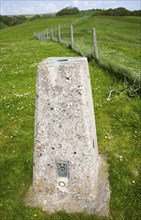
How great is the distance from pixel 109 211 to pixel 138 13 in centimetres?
8627

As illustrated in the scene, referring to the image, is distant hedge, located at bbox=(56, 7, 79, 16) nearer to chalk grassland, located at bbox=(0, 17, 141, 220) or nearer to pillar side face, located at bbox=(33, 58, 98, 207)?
chalk grassland, located at bbox=(0, 17, 141, 220)

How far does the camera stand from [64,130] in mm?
4918

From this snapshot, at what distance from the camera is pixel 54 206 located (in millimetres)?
5180

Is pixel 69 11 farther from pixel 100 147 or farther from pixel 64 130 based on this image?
pixel 64 130

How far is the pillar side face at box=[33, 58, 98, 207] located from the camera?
15.5 feet

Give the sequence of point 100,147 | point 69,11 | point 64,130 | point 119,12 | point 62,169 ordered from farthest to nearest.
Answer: point 69,11 < point 119,12 < point 100,147 < point 62,169 < point 64,130

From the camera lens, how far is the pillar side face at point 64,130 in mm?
4727

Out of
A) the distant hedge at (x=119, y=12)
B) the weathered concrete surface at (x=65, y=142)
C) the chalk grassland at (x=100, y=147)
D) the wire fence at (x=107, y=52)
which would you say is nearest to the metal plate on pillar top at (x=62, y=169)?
the weathered concrete surface at (x=65, y=142)

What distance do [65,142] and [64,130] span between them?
0.23 metres

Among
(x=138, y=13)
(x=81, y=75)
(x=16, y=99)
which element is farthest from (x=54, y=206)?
(x=138, y=13)

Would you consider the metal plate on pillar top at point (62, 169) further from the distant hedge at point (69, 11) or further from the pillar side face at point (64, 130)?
the distant hedge at point (69, 11)

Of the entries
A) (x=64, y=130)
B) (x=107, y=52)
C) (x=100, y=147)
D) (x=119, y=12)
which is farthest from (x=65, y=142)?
(x=119, y=12)

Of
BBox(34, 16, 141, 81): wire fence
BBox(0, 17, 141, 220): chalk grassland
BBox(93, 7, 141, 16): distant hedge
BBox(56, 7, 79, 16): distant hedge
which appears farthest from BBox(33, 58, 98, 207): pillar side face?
BBox(56, 7, 79, 16): distant hedge

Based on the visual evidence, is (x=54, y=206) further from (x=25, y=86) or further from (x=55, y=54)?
(x=55, y=54)
